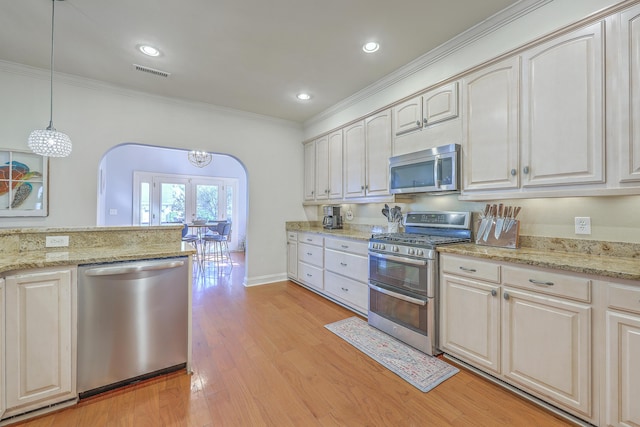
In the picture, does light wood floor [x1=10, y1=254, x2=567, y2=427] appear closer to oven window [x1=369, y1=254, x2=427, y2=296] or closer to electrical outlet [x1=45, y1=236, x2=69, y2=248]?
oven window [x1=369, y1=254, x2=427, y2=296]

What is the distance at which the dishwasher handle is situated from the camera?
1.71 metres

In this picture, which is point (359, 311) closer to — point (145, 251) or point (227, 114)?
point (145, 251)

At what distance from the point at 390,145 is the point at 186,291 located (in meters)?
2.50

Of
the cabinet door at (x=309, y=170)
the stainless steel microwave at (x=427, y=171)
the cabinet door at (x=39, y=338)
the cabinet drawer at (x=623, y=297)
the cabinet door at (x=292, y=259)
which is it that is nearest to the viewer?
the cabinet drawer at (x=623, y=297)

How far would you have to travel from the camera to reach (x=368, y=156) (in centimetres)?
337

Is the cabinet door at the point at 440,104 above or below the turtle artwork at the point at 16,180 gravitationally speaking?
above

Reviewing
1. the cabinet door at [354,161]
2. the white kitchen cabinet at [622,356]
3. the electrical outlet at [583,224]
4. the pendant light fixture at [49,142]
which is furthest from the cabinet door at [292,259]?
the white kitchen cabinet at [622,356]

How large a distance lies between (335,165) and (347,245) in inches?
52.2

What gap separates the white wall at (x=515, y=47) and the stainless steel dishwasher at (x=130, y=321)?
2564 mm

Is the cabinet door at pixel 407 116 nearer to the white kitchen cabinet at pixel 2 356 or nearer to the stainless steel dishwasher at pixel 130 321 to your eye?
the stainless steel dishwasher at pixel 130 321

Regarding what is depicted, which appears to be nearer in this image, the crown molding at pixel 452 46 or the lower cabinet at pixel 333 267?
the crown molding at pixel 452 46

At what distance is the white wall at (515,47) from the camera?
5.69ft

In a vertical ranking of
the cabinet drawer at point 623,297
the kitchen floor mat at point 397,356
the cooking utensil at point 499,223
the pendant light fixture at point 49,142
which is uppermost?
the pendant light fixture at point 49,142

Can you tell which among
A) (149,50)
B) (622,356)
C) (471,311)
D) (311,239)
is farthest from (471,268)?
(149,50)
